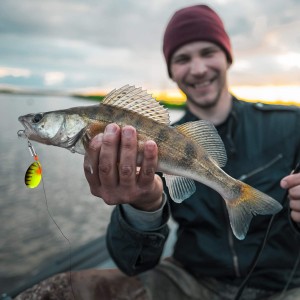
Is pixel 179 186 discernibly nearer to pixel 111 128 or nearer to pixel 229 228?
pixel 111 128

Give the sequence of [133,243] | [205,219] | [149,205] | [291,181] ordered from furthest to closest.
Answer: [205,219] < [133,243] < [149,205] < [291,181]

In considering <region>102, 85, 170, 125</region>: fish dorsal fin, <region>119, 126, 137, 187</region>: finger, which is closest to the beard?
<region>102, 85, 170, 125</region>: fish dorsal fin

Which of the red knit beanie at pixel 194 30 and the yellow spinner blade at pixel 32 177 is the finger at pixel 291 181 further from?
the red knit beanie at pixel 194 30

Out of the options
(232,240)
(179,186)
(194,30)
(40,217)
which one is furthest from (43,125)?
(40,217)

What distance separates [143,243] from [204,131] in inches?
48.0

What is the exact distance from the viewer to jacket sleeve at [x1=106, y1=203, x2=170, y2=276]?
9.91 feet

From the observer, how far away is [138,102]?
2371 mm

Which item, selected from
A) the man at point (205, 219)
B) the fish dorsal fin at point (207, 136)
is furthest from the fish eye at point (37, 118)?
the fish dorsal fin at point (207, 136)

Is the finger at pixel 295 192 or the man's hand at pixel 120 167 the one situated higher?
the man's hand at pixel 120 167

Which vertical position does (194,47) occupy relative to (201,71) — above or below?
above

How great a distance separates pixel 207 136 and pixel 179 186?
0.42m

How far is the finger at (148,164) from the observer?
2.26 m

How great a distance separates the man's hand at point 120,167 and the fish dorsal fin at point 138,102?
0.19 metres

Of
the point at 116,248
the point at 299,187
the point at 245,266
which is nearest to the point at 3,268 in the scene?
the point at 116,248
